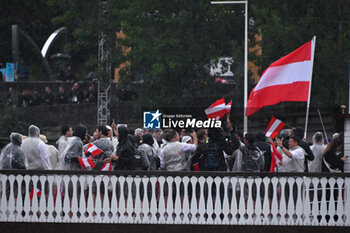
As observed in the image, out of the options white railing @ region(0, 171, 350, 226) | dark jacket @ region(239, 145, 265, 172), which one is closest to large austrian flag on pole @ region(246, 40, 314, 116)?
dark jacket @ region(239, 145, 265, 172)

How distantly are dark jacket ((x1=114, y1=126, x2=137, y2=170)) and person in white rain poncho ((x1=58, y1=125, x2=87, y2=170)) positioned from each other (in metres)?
0.69

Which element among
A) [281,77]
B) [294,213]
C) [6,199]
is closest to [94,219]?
[6,199]

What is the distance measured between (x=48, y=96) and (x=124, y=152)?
870 inches

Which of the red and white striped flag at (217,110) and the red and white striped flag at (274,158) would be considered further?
the red and white striped flag at (217,110)

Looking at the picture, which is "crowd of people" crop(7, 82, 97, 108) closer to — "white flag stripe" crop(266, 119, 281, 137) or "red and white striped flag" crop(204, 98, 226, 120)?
"red and white striped flag" crop(204, 98, 226, 120)

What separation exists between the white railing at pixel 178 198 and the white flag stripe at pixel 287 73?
11.0ft

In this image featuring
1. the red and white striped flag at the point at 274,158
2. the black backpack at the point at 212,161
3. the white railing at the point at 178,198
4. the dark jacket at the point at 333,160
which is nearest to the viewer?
the white railing at the point at 178,198

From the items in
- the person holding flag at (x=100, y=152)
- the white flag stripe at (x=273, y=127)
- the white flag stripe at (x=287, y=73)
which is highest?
the white flag stripe at (x=287, y=73)

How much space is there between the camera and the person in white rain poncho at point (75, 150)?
49.6 ft

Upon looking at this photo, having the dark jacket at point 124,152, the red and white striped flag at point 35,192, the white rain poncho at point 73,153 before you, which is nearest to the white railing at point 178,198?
the red and white striped flag at point 35,192

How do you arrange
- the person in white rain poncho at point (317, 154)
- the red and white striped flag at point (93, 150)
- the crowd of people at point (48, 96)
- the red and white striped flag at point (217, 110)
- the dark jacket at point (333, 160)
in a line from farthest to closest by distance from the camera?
the crowd of people at point (48, 96) → the red and white striped flag at point (217, 110) → the person in white rain poncho at point (317, 154) → the dark jacket at point (333, 160) → the red and white striped flag at point (93, 150)

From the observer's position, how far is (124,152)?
49.1 feet

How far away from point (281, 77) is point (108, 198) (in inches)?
189

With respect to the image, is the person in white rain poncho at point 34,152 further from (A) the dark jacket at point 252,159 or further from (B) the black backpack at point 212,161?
(A) the dark jacket at point 252,159
